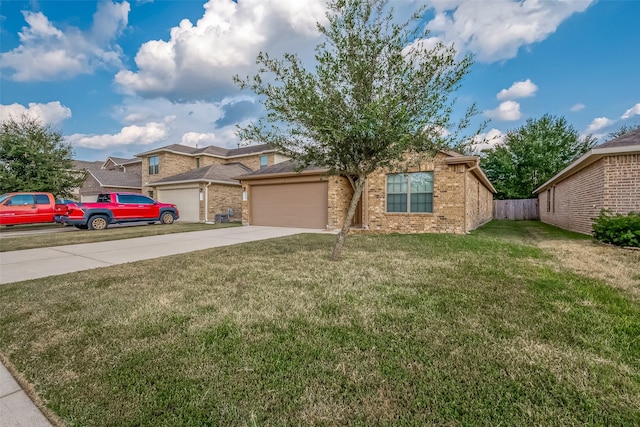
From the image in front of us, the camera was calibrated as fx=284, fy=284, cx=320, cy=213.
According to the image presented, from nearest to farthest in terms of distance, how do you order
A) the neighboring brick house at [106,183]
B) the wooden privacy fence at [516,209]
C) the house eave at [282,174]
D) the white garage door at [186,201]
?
the house eave at [282,174], the white garage door at [186,201], the wooden privacy fence at [516,209], the neighboring brick house at [106,183]

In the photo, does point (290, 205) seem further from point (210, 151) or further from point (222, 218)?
point (210, 151)

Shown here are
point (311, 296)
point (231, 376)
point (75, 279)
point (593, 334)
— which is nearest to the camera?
point (231, 376)

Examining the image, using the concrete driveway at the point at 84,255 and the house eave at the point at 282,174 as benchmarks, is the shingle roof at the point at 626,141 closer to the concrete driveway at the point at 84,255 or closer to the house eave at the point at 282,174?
the house eave at the point at 282,174

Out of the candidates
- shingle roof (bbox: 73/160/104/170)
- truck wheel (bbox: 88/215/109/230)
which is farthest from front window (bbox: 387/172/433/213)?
shingle roof (bbox: 73/160/104/170)

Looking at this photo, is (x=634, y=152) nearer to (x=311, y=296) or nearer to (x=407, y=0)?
(x=407, y=0)

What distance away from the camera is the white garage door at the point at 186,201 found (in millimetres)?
17109

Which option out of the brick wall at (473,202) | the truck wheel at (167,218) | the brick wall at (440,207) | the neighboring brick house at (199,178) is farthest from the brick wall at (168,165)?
the brick wall at (473,202)

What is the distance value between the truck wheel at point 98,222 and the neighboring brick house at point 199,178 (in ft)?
15.9

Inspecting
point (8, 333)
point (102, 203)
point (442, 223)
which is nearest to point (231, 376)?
point (8, 333)

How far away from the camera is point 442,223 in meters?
9.98

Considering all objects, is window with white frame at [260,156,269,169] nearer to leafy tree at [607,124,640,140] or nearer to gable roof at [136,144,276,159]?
gable roof at [136,144,276,159]

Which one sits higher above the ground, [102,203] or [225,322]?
[102,203]

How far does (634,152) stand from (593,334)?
25.6 feet

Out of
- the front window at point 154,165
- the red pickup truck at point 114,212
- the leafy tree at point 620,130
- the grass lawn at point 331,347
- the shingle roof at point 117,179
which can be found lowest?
the grass lawn at point 331,347
